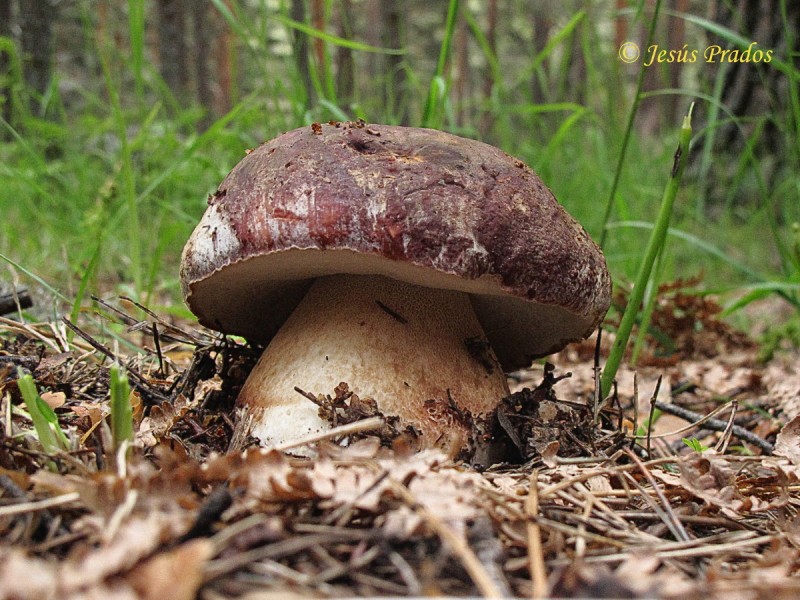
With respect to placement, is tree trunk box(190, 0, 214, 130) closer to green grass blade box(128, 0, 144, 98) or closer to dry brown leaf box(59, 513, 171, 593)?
green grass blade box(128, 0, 144, 98)

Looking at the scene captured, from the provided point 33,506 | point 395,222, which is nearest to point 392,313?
point 395,222

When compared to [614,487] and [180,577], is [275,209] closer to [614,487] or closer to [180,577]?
[180,577]

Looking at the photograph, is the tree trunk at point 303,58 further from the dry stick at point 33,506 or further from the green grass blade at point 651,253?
the dry stick at point 33,506

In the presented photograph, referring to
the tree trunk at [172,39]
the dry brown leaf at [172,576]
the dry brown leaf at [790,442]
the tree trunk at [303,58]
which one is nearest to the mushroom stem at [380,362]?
the dry brown leaf at [790,442]

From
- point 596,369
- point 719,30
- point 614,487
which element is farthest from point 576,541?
point 719,30

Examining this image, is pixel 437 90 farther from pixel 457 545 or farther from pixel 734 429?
pixel 457 545
